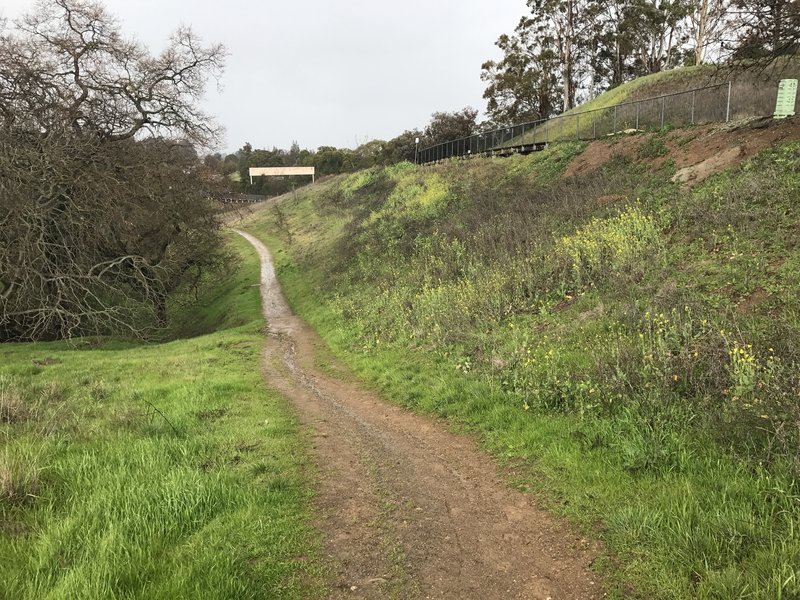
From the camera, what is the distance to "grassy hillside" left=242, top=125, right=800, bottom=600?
357 cm

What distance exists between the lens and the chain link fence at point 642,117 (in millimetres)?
17234

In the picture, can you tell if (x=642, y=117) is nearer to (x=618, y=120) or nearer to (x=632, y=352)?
(x=618, y=120)

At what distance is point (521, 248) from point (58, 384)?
11684mm

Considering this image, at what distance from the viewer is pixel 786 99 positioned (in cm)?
1368

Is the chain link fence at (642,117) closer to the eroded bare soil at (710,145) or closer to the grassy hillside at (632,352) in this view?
the eroded bare soil at (710,145)

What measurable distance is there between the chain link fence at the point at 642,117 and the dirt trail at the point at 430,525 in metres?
18.0

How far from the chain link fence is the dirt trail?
18.0 metres

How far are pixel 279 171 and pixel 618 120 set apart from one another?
64.8 metres

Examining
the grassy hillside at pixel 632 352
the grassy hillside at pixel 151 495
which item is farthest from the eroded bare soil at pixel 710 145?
the grassy hillside at pixel 151 495

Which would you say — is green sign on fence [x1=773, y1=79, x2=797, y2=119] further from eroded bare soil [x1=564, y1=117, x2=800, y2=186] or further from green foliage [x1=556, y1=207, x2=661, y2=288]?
green foliage [x1=556, y1=207, x2=661, y2=288]

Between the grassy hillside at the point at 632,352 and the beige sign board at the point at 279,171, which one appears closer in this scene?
the grassy hillside at the point at 632,352

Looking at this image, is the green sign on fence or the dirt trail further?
the green sign on fence

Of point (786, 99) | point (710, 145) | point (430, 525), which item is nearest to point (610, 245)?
point (710, 145)

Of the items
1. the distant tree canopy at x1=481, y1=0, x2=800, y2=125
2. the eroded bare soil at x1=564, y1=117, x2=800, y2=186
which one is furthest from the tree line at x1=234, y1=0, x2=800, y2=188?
the eroded bare soil at x1=564, y1=117, x2=800, y2=186
